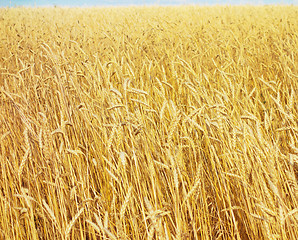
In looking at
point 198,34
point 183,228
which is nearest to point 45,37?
point 198,34

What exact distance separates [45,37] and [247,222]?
14.9ft

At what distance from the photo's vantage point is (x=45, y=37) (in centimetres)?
460

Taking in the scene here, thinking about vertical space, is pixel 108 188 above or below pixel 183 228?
above

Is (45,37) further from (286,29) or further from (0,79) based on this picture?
(286,29)

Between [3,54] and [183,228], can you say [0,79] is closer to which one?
[3,54]

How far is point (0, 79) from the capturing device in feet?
11.0

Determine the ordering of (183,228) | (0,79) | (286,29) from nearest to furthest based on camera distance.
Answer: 1. (183,228)
2. (0,79)
3. (286,29)

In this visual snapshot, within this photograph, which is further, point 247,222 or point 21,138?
point 21,138

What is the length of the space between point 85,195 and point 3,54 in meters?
3.59

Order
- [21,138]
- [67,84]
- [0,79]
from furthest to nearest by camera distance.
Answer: [0,79], [67,84], [21,138]

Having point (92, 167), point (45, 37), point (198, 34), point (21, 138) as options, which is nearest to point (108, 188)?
point (92, 167)

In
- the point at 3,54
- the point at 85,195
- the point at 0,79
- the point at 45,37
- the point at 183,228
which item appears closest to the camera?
the point at 183,228

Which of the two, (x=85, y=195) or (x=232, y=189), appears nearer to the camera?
(x=85, y=195)

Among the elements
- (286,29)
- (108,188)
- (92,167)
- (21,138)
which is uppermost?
(286,29)
